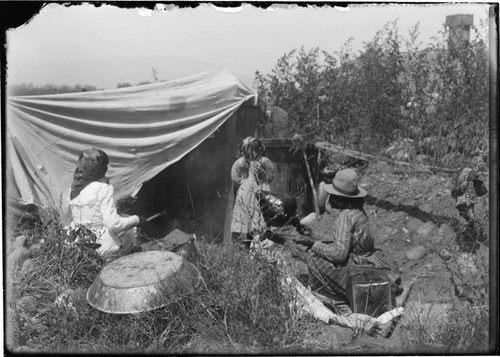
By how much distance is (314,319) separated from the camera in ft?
14.3

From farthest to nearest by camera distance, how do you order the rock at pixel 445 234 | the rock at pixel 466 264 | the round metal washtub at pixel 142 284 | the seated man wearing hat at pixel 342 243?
the rock at pixel 445 234 < the seated man wearing hat at pixel 342 243 < the rock at pixel 466 264 < the round metal washtub at pixel 142 284

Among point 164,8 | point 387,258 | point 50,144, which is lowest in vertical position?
point 387,258

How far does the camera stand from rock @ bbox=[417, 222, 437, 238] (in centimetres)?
588

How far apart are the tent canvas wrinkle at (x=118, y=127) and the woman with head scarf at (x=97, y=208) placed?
0.27 meters

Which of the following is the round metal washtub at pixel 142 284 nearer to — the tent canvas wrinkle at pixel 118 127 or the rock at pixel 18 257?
the rock at pixel 18 257

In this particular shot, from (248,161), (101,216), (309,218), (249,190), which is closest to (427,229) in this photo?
(309,218)

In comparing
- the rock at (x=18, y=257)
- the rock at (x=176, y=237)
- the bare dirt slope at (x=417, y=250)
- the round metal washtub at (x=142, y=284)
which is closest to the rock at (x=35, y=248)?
the rock at (x=18, y=257)

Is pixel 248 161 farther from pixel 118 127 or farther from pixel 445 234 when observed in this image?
pixel 445 234

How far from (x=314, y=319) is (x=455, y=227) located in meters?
2.02

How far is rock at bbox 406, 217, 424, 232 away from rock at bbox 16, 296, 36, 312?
12.7 ft

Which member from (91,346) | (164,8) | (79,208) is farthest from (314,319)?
(164,8)

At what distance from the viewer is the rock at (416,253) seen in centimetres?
567

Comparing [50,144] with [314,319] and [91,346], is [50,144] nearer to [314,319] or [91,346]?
[91,346]

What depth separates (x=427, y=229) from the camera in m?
5.93
